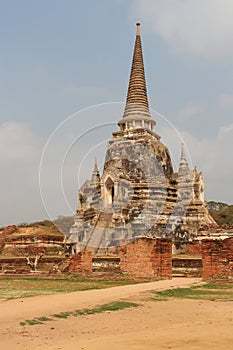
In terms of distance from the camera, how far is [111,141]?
38406 mm

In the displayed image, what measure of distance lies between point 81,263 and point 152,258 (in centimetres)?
334

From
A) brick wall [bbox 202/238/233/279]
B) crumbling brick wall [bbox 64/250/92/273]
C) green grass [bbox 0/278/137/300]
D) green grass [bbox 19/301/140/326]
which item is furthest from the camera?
crumbling brick wall [bbox 64/250/92/273]

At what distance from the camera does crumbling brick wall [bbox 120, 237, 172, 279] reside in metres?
14.9

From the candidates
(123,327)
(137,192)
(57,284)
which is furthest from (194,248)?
(123,327)

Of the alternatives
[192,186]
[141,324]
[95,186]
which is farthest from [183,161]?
[141,324]

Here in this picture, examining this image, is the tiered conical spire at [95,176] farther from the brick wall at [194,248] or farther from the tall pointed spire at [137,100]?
the brick wall at [194,248]

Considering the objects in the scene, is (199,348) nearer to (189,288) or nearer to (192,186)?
(189,288)

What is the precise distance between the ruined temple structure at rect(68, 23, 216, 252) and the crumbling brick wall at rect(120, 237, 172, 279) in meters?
14.7

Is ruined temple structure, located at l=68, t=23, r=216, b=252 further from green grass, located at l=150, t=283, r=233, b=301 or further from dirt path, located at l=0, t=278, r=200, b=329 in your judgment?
dirt path, located at l=0, t=278, r=200, b=329

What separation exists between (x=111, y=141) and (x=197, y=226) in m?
10.4

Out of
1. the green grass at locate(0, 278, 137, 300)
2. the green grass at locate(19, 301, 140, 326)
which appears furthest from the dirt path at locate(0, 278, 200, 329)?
the green grass at locate(0, 278, 137, 300)

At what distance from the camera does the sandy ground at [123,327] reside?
16.4ft

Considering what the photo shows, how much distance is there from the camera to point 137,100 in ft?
128

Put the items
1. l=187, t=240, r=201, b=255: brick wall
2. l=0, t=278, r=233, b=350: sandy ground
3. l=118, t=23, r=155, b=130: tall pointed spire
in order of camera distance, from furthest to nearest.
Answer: l=118, t=23, r=155, b=130: tall pointed spire, l=187, t=240, r=201, b=255: brick wall, l=0, t=278, r=233, b=350: sandy ground
